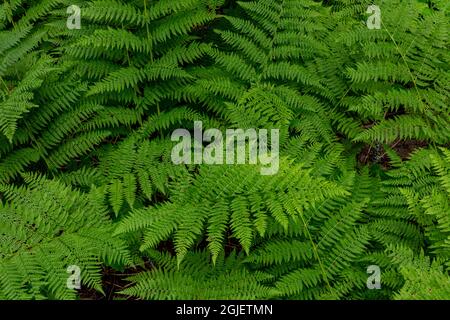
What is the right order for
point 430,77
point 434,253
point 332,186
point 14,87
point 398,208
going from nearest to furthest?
1. point 332,186
2. point 434,253
3. point 398,208
4. point 14,87
5. point 430,77

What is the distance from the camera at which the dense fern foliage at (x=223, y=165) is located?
282 centimetres

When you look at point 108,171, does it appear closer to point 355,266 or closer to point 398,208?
point 355,266

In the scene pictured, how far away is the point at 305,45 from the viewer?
12.9 ft

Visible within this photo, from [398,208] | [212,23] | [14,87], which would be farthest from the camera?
[212,23]

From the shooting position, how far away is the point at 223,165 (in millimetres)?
2957

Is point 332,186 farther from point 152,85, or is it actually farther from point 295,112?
point 152,85

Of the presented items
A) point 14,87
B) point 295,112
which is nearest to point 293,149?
point 295,112

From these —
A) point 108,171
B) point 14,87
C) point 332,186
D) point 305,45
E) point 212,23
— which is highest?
point 212,23

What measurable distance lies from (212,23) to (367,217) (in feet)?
8.27

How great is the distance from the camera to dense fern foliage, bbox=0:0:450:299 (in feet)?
9.25

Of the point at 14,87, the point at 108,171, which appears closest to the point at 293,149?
the point at 108,171
